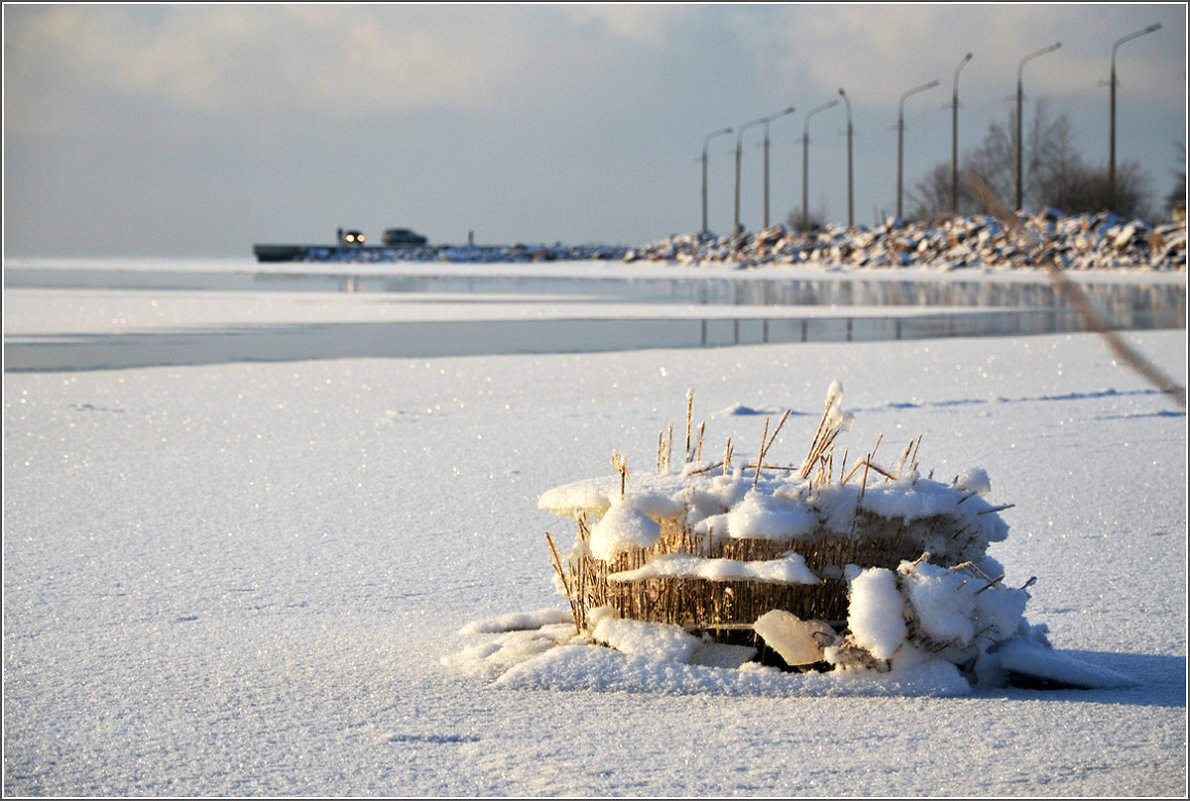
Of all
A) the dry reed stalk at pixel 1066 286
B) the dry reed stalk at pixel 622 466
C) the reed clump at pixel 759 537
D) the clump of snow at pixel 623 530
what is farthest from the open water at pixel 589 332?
the dry reed stalk at pixel 1066 286

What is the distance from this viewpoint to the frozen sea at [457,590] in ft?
8.70

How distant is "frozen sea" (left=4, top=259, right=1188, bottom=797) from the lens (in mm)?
2650

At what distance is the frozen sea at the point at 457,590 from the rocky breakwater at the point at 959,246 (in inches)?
908

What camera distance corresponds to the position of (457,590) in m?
4.30

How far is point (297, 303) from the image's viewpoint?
986 inches

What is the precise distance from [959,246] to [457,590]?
153ft

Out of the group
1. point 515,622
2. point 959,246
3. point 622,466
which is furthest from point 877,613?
point 959,246

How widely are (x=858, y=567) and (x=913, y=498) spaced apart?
0.76ft

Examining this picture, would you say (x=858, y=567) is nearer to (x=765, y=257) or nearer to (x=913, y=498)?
(x=913, y=498)

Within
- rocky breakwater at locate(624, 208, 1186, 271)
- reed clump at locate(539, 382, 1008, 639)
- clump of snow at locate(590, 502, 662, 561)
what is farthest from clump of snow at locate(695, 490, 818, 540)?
rocky breakwater at locate(624, 208, 1186, 271)

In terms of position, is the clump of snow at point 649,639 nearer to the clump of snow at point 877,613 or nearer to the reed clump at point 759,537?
the reed clump at point 759,537

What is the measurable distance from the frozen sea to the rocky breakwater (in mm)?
23054

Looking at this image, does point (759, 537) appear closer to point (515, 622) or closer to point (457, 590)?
point (515, 622)

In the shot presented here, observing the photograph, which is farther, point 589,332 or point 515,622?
point 589,332
